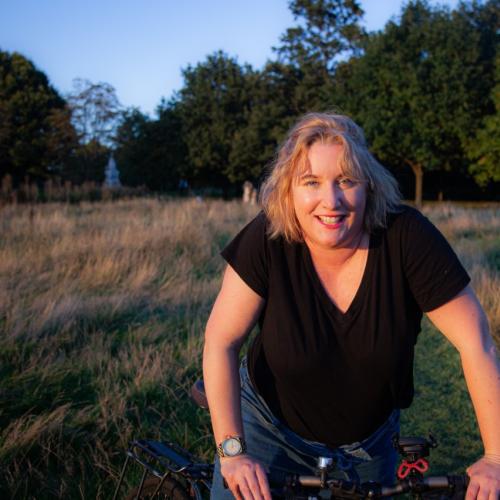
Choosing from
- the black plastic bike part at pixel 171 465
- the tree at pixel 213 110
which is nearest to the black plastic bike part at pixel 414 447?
the black plastic bike part at pixel 171 465

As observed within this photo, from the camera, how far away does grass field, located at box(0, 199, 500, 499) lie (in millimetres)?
3373

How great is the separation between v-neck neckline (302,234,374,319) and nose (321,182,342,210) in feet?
0.66

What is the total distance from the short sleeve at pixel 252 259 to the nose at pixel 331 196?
10.2 inches

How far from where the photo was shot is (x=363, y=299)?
1.97m

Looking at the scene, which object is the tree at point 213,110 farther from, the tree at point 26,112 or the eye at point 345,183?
the eye at point 345,183

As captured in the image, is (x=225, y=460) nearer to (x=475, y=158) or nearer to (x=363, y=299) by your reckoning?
(x=363, y=299)

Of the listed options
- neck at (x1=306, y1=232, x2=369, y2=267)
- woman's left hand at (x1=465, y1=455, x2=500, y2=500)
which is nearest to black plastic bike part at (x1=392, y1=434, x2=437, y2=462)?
woman's left hand at (x1=465, y1=455, x2=500, y2=500)

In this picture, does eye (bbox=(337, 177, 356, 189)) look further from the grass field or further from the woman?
the grass field

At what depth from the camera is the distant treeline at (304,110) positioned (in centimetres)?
2798

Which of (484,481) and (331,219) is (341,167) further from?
(484,481)

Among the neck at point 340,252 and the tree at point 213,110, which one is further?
the tree at point 213,110

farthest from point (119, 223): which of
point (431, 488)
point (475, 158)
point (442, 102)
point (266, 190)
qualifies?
point (475, 158)

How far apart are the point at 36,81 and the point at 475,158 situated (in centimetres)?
2627

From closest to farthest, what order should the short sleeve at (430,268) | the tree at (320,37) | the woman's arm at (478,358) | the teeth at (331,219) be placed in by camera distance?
the woman's arm at (478,358), the short sleeve at (430,268), the teeth at (331,219), the tree at (320,37)
